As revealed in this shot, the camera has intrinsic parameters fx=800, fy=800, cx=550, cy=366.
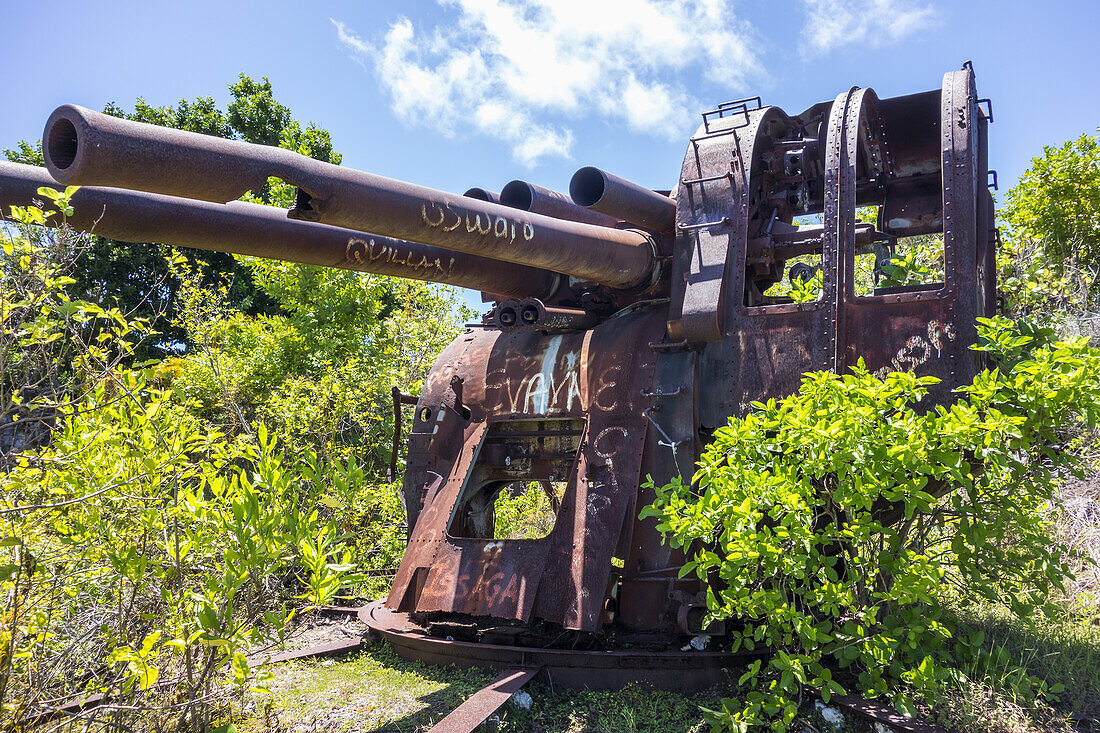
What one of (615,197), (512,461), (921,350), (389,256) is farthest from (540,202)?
(921,350)

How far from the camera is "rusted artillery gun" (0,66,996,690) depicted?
486 cm

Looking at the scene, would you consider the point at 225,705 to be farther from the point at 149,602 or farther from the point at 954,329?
the point at 954,329

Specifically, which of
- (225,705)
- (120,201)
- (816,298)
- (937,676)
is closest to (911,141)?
(816,298)

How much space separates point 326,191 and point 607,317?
300 cm

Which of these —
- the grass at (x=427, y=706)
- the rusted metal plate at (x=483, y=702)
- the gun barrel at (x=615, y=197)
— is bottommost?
the grass at (x=427, y=706)

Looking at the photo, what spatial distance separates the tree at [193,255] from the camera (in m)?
19.0

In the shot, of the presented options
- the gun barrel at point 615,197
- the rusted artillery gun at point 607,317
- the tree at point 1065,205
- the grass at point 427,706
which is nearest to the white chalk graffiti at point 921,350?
the rusted artillery gun at point 607,317

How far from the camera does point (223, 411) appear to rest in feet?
43.1

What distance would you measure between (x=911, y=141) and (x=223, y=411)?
10.9m

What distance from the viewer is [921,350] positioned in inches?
195

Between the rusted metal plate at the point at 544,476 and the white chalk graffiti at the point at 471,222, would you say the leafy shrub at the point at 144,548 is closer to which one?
the white chalk graffiti at the point at 471,222

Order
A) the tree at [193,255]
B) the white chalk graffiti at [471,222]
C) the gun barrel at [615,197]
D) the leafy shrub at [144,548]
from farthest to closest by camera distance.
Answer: the tree at [193,255]
the gun barrel at [615,197]
the white chalk graffiti at [471,222]
the leafy shrub at [144,548]

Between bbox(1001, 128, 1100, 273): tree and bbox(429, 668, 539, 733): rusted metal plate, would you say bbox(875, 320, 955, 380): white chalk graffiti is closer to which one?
bbox(429, 668, 539, 733): rusted metal plate

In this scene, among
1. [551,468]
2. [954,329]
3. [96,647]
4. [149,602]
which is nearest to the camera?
[149,602]
